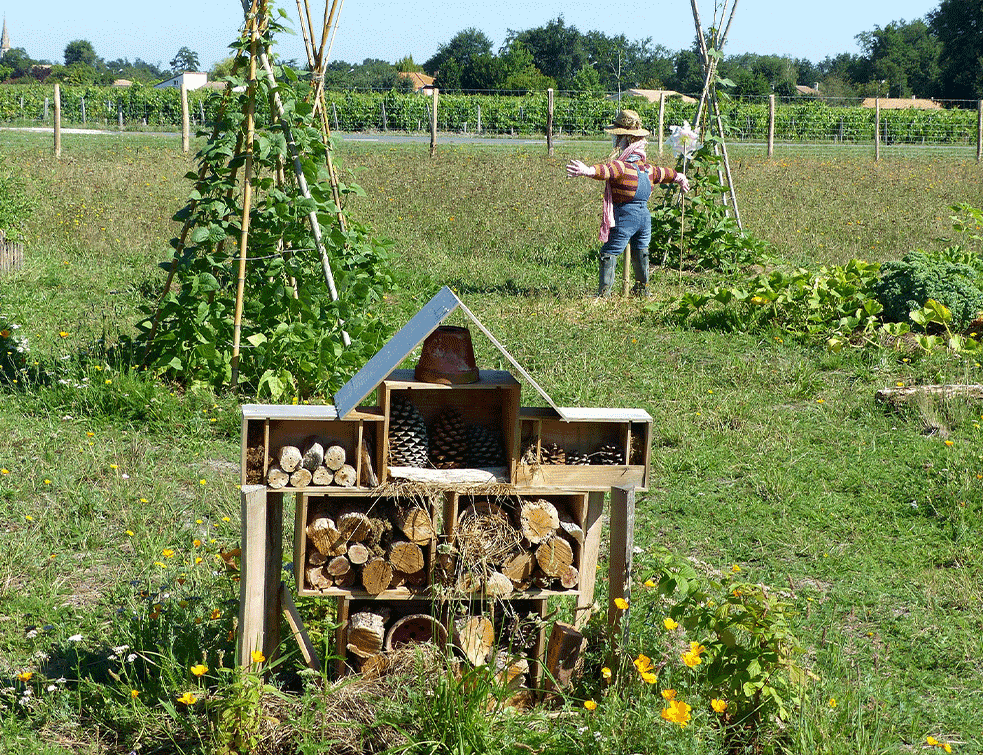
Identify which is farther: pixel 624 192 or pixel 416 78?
pixel 416 78

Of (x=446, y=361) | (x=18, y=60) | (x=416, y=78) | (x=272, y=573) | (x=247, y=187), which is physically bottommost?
(x=272, y=573)

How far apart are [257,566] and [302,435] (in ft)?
1.34

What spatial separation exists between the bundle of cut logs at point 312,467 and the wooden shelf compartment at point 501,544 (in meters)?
0.30

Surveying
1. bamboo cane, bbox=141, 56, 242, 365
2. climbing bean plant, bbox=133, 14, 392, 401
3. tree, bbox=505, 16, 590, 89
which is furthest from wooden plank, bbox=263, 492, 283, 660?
tree, bbox=505, 16, 590, 89

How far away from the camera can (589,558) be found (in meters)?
3.30

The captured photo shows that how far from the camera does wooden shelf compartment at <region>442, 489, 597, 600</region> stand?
3.01m

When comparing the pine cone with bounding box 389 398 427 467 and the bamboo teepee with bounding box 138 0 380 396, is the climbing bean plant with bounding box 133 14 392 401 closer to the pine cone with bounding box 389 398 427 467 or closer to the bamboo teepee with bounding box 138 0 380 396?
the bamboo teepee with bounding box 138 0 380 396

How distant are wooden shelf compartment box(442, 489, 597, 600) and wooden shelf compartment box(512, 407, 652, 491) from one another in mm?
50

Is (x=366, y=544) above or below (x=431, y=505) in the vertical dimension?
below

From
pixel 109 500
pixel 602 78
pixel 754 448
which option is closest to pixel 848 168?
pixel 754 448

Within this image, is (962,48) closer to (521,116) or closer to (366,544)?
(521,116)

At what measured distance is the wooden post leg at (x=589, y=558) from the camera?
3.27 meters

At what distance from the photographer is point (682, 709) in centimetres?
259

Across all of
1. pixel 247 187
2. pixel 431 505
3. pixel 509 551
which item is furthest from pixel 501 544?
pixel 247 187
